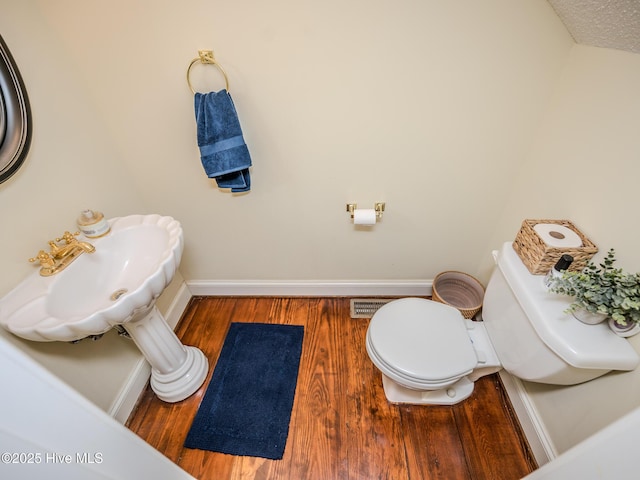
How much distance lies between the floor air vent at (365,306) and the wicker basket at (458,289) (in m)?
0.33

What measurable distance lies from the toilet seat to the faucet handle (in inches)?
45.4

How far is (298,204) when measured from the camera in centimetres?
140

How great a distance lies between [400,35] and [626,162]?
0.78 m

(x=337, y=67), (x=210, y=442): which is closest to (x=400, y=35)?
(x=337, y=67)

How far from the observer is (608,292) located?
2.31 feet

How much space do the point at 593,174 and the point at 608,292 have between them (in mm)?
399

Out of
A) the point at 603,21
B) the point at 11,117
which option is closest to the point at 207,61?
the point at 11,117

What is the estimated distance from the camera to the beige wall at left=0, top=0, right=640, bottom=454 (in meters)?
0.92

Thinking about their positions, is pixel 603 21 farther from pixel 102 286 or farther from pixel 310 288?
pixel 102 286

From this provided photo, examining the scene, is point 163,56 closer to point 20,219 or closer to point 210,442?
point 20,219

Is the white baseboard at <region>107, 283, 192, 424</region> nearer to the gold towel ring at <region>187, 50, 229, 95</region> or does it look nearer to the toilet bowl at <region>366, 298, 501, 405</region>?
the toilet bowl at <region>366, 298, 501, 405</region>

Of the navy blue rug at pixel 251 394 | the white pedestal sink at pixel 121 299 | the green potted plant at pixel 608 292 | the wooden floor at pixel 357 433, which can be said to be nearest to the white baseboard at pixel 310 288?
the navy blue rug at pixel 251 394

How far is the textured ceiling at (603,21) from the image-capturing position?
2.13 ft

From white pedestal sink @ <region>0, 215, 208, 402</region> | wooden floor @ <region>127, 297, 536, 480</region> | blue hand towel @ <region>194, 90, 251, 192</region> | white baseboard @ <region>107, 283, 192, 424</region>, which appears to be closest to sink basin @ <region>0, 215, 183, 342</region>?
white pedestal sink @ <region>0, 215, 208, 402</region>
